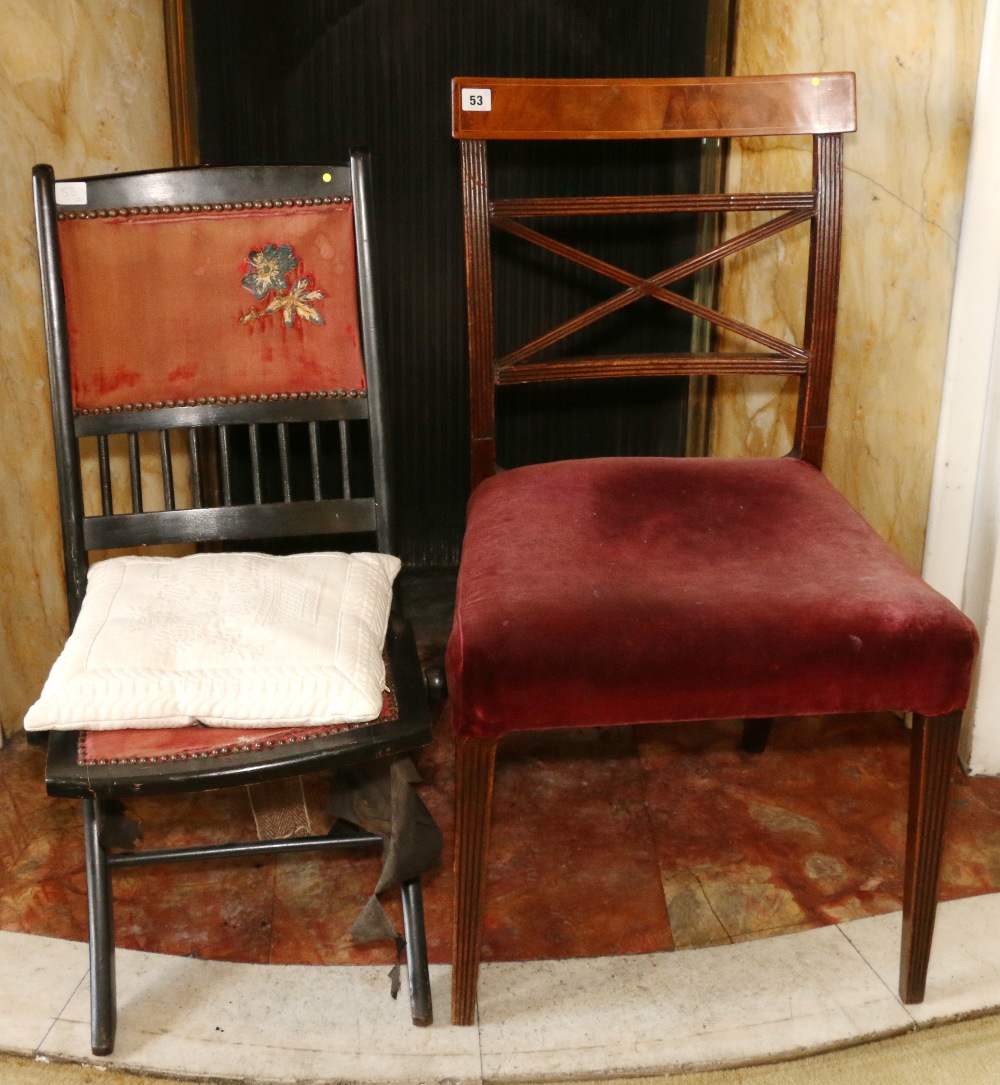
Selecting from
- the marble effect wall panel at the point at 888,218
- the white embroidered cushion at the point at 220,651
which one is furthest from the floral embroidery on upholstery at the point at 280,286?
the marble effect wall panel at the point at 888,218

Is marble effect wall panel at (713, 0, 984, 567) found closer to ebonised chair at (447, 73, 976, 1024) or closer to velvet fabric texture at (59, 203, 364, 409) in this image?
ebonised chair at (447, 73, 976, 1024)

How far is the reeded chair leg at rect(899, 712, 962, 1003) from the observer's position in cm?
125

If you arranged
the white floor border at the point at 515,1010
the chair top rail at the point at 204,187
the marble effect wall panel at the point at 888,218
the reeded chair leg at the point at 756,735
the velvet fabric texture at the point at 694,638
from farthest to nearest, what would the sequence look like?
the reeded chair leg at the point at 756,735
the marble effect wall panel at the point at 888,218
the chair top rail at the point at 204,187
the white floor border at the point at 515,1010
the velvet fabric texture at the point at 694,638

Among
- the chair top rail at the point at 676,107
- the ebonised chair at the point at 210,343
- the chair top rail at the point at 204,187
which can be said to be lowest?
the ebonised chair at the point at 210,343

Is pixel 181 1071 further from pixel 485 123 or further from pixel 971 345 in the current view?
pixel 971 345

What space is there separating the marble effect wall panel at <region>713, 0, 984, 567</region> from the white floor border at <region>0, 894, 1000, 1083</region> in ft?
2.41

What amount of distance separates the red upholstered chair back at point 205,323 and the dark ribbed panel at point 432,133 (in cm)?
43

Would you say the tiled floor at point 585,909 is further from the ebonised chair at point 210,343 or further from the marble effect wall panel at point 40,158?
the marble effect wall panel at point 40,158

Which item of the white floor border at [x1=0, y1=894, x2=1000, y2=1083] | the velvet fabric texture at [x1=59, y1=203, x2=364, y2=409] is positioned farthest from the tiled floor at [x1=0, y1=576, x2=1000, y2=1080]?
the velvet fabric texture at [x1=59, y1=203, x2=364, y2=409]

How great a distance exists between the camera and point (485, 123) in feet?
4.92

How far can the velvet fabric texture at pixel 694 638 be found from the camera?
1.16 metres

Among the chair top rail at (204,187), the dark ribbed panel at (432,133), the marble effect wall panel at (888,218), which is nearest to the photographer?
the chair top rail at (204,187)

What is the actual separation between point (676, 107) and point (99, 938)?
1.25m

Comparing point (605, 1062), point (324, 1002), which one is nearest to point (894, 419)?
point (605, 1062)
